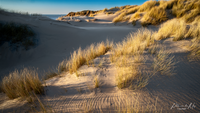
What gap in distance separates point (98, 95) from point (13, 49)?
5680mm

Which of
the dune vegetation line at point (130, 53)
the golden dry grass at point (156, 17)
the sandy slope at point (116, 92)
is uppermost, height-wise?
the golden dry grass at point (156, 17)

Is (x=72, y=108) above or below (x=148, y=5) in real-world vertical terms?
below

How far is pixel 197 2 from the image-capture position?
7891 millimetres

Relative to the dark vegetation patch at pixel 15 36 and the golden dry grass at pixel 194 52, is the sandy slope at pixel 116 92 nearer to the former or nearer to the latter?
the golden dry grass at pixel 194 52

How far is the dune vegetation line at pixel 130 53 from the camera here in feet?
6.01

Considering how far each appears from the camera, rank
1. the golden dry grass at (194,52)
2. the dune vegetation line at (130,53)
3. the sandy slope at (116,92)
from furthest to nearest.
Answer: the golden dry grass at (194,52) < the dune vegetation line at (130,53) < the sandy slope at (116,92)

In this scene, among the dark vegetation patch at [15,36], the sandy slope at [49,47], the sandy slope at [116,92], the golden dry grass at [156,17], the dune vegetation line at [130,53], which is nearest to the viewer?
the sandy slope at [116,92]

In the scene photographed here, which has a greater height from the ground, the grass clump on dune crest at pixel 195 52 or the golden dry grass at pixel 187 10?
the golden dry grass at pixel 187 10

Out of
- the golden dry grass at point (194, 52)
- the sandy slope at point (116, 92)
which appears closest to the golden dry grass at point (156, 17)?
the sandy slope at point (116, 92)

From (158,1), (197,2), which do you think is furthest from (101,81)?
(158,1)

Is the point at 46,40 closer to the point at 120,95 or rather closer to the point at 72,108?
the point at 72,108

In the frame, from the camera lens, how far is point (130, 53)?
9.65 ft

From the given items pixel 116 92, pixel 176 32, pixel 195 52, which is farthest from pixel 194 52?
pixel 116 92

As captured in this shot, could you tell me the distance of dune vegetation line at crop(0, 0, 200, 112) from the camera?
1833 mm
